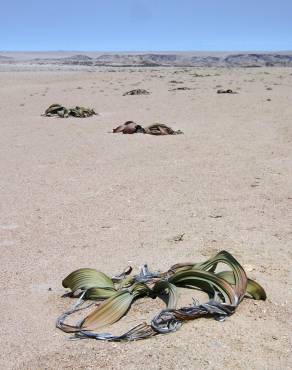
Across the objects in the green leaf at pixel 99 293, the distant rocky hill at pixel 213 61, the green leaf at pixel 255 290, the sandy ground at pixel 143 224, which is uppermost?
the green leaf at pixel 255 290

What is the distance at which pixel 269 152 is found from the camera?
6875 millimetres

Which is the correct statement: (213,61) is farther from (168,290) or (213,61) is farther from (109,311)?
(109,311)

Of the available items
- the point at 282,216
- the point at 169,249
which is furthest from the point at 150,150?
the point at 169,249

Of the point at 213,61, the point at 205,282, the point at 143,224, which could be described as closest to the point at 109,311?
the point at 205,282

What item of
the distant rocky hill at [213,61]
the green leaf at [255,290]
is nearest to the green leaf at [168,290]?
the green leaf at [255,290]

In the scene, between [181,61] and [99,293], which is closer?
[99,293]

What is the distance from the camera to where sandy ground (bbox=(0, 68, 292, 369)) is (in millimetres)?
2500

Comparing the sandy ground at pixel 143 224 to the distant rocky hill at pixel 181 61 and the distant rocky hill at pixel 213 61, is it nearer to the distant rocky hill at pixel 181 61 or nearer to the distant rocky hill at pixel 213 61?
the distant rocky hill at pixel 181 61

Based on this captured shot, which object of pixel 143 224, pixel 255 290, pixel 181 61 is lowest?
pixel 181 61

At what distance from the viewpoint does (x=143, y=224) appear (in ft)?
13.8

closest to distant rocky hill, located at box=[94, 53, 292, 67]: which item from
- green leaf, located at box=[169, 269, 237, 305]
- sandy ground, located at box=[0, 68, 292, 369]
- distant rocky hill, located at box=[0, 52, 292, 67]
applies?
distant rocky hill, located at box=[0, 52, 292, 67]

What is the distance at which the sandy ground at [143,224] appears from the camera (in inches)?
98.4

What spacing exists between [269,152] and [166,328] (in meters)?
4.59

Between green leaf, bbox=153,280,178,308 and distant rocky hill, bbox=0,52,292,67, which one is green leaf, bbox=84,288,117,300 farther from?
distant rocky hill, bbox=0,52,292,67
